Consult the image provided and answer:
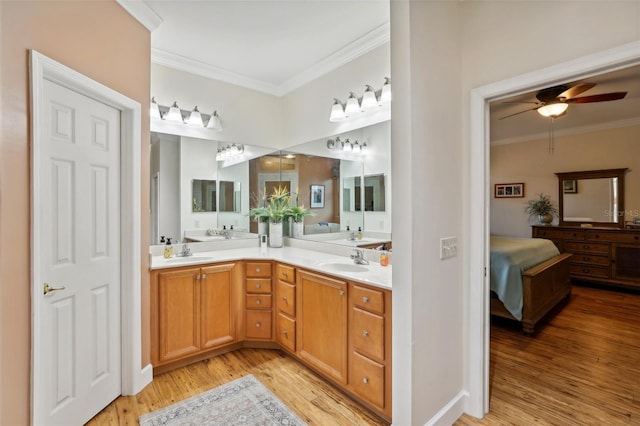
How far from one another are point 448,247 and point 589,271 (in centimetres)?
498

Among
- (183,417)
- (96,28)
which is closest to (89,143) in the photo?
(96,28)

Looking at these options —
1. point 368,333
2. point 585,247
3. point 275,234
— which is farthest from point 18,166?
point 585,247

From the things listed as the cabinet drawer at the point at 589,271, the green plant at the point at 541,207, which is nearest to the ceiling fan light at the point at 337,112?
the cabinet drawer at the point at 589,271

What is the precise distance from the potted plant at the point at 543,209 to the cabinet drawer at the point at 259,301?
5.43 meters

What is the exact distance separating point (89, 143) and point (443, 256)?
2299 millimetres

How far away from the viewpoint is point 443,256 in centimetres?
179

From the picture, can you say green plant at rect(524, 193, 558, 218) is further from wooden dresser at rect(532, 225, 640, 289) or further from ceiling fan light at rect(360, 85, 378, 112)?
ceiling fan light at rect(360, 85, 378, 112)

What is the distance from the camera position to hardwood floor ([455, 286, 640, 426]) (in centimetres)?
196

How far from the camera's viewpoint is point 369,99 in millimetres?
2709

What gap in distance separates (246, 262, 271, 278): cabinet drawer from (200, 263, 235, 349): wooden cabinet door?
0.18 m

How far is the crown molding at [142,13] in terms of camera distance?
2077 mm

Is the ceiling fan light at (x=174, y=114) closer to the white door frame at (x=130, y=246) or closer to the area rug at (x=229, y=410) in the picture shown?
the white door frame at (x=130, y=246)

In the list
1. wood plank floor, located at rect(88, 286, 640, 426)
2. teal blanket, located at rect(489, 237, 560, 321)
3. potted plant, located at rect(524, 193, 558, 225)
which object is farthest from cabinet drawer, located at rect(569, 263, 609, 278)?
teal blanket, located at rect(489, 237, 560, 321)

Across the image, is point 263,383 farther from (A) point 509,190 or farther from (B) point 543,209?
(A) point 509,190
